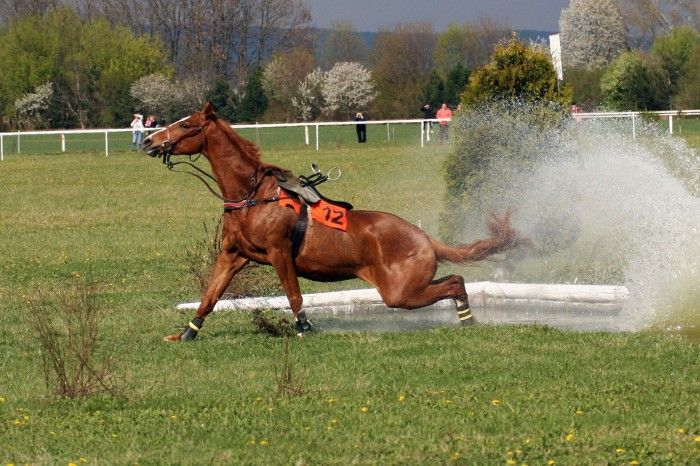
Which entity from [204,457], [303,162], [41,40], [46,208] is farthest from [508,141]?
[41,40]

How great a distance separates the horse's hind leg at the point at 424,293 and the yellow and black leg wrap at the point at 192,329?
1.54m

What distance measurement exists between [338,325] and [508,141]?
3985 mm

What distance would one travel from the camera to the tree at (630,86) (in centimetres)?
6144

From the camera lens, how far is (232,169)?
466 inches

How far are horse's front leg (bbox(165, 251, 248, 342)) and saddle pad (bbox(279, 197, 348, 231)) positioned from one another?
607mm

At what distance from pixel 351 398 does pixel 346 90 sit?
232ft

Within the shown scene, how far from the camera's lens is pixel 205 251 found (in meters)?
17.9

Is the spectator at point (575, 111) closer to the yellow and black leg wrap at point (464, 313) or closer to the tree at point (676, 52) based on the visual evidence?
the yellow and black leg wrap at point (464, 313)

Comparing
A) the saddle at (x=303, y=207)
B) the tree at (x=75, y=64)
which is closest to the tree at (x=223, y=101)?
the tree at (x=75, y=64)

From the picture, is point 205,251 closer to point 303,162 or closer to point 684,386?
point 684,386

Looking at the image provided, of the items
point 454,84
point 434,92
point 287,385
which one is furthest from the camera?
point 434,92

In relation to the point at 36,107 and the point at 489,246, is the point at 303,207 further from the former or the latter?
the point at 36,107

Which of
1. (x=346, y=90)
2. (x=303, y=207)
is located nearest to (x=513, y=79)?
(x=303, y=207)

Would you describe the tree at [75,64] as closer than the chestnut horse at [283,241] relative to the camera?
No
